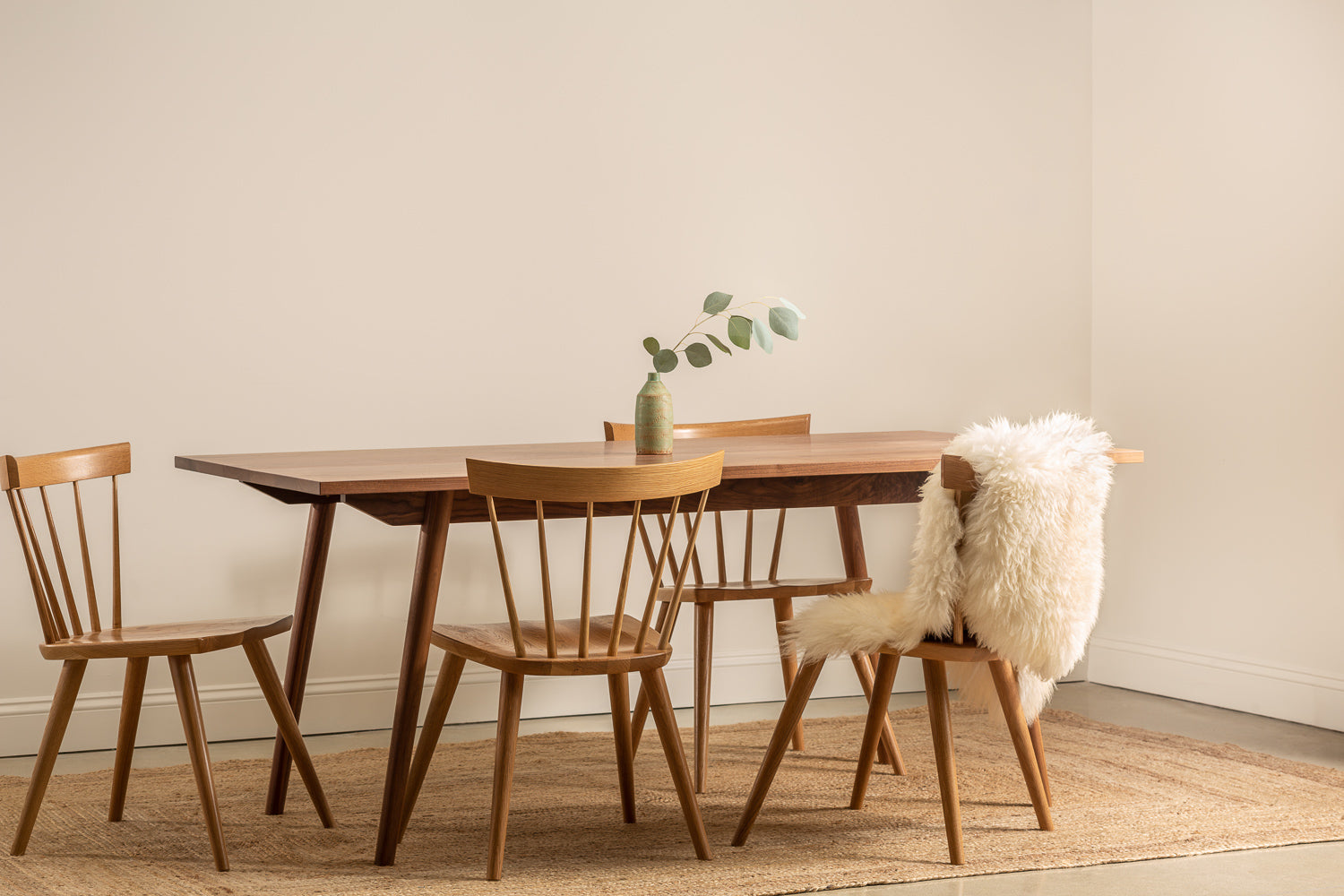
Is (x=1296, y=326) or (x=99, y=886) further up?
(x=1296, y=326)

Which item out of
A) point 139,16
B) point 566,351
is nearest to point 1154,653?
point 566,351

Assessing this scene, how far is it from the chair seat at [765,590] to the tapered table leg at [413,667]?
0.78 metres

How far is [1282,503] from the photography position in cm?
372

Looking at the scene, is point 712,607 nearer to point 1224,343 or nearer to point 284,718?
point 284,718

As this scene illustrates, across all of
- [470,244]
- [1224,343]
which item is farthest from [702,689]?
[1224,343]

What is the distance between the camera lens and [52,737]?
2455mm

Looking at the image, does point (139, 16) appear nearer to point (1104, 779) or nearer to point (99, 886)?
point (99, 886)

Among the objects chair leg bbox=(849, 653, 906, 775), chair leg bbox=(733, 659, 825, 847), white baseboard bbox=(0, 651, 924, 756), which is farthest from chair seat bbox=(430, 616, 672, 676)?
white baseboard bbox=(0, 651, 924, 756)

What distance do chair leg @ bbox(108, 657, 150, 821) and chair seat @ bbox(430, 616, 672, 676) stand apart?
61cm

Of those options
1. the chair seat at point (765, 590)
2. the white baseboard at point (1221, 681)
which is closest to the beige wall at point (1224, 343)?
the white baseboard at point (1221, 681)

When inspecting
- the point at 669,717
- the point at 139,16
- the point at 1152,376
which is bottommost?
the point at 669,717

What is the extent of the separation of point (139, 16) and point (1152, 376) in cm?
308

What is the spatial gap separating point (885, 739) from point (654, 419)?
96cm

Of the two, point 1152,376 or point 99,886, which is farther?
point 1152,376
